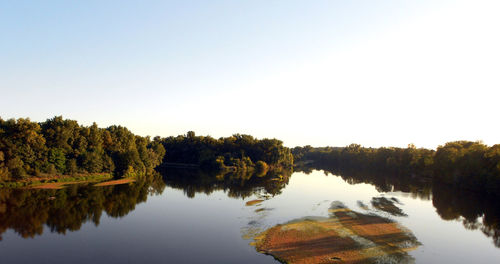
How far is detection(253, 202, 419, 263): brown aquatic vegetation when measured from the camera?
3147cm

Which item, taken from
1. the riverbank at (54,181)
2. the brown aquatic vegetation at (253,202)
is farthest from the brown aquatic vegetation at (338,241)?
the riverbank at (54,181)

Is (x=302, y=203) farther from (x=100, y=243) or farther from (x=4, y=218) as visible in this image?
(x=4, y=218)

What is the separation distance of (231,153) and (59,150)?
103 m

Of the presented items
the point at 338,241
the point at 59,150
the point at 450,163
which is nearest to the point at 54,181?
the point at 59,150

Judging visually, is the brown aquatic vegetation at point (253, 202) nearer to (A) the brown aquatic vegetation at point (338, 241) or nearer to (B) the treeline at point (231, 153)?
(A) the brown aquatic vegetation at point (338, 241)

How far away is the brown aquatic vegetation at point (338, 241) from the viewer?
31.5 metres

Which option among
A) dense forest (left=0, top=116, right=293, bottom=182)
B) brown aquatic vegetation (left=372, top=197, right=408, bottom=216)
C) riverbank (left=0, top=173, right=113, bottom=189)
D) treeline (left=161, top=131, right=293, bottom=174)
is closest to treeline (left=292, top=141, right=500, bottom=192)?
brown aquatic vegetation (left=372, top=197, right=408, bottom=216)

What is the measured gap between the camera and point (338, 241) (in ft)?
120

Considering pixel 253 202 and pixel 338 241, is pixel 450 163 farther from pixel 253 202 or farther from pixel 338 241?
pixel 338 241

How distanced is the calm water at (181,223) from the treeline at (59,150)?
36.6 feet

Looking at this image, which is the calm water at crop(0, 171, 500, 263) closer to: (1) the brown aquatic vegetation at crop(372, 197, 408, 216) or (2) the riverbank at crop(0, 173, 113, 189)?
(1) the brown aquatic vegetation at crop(372, 197, 408, 216)

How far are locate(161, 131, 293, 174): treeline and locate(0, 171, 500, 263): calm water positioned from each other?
84.7 meters

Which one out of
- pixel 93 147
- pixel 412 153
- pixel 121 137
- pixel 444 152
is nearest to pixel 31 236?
pixel 93 147

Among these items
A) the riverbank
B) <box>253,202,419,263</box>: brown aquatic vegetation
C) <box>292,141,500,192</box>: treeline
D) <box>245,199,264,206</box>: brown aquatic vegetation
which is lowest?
<box>245,199,264,206</box>: brown aquatic vegetation
